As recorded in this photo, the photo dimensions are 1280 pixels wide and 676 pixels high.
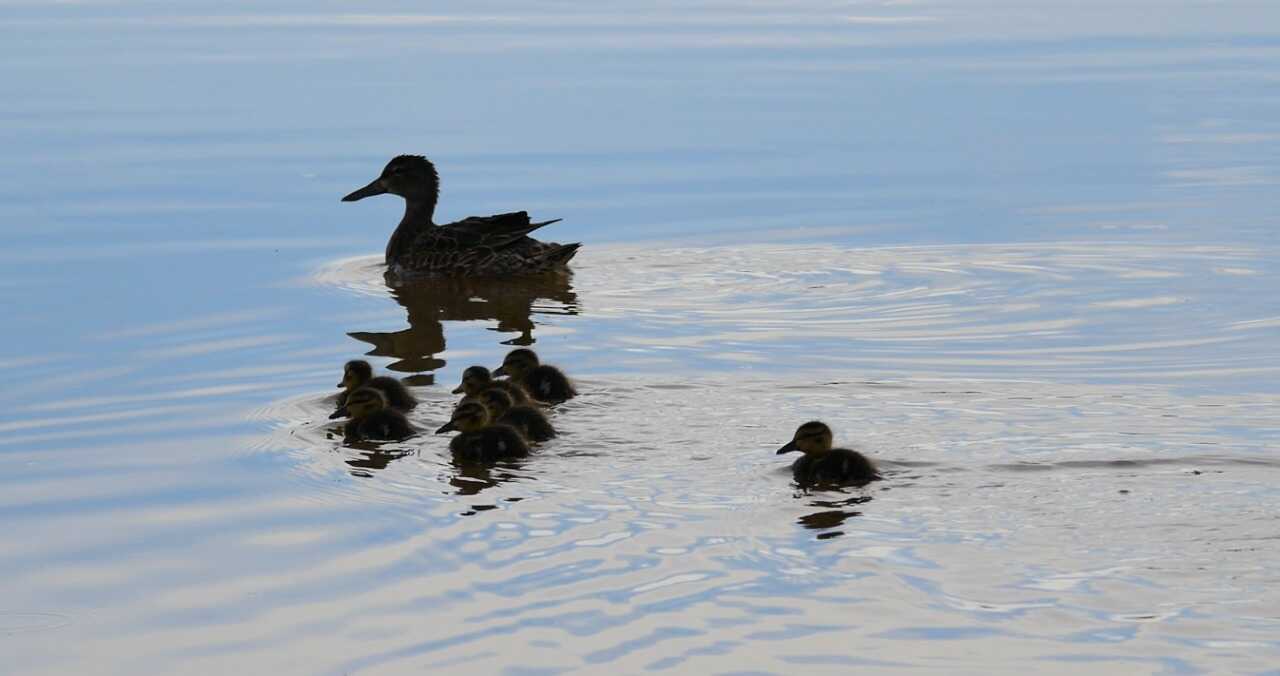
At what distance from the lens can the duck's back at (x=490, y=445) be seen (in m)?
6.96

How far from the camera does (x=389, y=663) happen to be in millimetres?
5102

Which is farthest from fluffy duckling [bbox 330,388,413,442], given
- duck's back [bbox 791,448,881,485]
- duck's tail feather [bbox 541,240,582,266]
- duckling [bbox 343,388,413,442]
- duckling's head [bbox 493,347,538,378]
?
duck's tail feather [bbox 541,240,582,266]

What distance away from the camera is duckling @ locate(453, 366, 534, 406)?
781 centimetres

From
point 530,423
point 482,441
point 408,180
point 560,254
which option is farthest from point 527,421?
point 408,180

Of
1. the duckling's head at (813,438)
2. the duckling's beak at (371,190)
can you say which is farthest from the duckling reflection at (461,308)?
the duckling's head at (813,438)

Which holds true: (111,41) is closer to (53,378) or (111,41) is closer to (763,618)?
(53,378)

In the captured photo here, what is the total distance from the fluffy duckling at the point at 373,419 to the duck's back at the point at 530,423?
1.24ft

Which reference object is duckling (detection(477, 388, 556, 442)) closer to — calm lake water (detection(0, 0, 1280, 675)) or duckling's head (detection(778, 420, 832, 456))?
calm lake water (detection(0, 0, 1280, 675))

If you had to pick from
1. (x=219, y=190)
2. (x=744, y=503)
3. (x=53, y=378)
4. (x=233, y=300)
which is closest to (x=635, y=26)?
(x=219, y=190)

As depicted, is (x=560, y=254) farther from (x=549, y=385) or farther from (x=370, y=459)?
(x=370, y=459)

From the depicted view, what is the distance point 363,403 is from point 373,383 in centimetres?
31

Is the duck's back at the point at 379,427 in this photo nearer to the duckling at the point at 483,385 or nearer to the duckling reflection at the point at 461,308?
the duckling at the point at 483,385

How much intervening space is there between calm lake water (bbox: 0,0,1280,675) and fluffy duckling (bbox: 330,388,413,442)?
0.10 metres

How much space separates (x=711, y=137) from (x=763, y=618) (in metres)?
→ 10.5
